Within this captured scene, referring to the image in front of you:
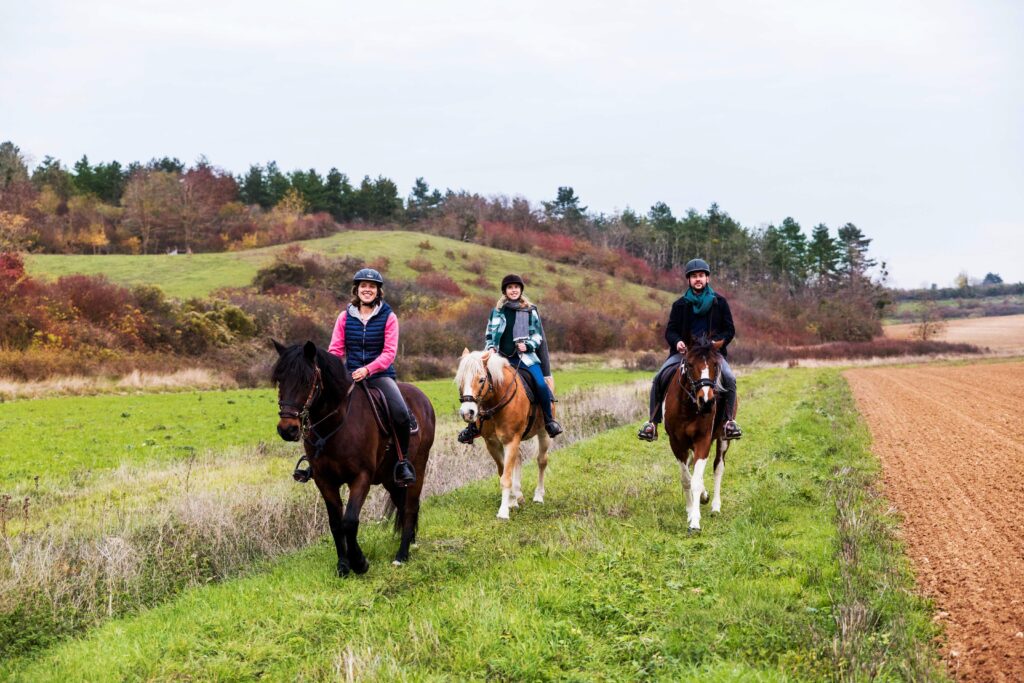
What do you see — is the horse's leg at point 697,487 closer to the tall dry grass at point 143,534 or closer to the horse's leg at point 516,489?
the horse's leg at point 516,489

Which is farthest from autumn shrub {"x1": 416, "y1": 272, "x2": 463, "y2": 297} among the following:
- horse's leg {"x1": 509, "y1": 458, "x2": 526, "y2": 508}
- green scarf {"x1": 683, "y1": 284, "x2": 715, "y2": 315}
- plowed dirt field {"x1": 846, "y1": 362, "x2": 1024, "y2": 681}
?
green scarf {"x1": 683, "y1": 284, "x2": 715, "y2": 315}

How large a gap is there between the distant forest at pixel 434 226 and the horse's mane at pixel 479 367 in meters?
65.0

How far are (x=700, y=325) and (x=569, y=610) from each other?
16.6 feet

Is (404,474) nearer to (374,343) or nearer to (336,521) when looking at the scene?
(336,521)

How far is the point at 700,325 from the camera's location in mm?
9484

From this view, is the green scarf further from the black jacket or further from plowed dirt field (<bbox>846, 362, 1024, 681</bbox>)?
plowed dirt field (<bbox>846, 362, 1024, 681</bbox>)

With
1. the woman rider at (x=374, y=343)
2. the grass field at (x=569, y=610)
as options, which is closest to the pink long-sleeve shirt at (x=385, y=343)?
the woman rider at (x=374, y=343)

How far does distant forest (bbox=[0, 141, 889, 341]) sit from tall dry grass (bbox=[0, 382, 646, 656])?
196 ft

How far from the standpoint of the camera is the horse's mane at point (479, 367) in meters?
8.77

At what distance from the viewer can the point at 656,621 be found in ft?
17.4

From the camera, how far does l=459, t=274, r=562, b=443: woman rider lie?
10023mm

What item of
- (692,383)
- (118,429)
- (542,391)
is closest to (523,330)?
(542,391)

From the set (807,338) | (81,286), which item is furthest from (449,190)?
(81,286)

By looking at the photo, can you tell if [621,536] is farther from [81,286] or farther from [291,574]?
[81,286]
